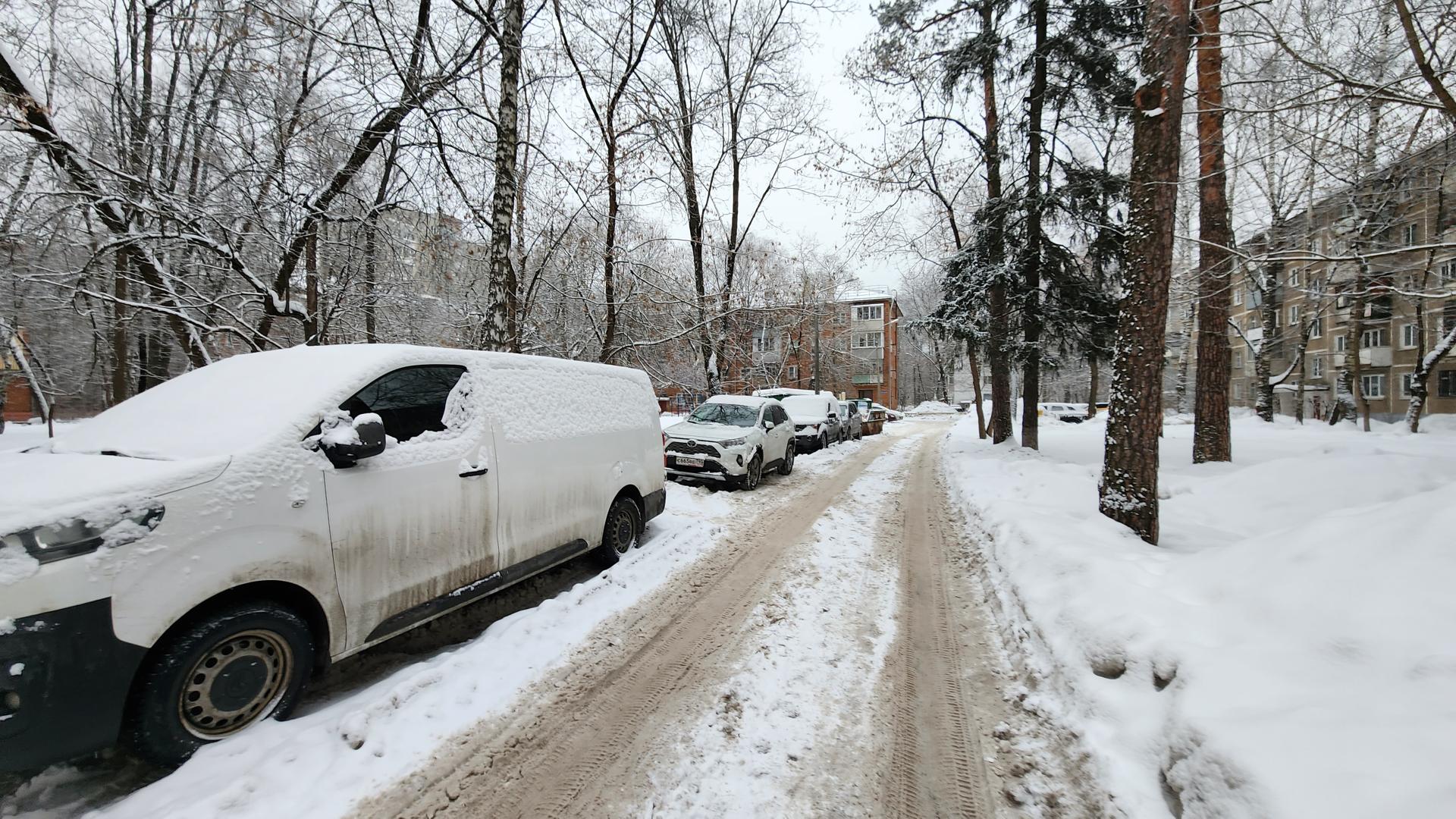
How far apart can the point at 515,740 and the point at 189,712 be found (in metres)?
1.35

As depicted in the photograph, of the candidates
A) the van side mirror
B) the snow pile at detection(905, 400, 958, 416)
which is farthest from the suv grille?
the snow pile at detection(905, 400, 958, 416)

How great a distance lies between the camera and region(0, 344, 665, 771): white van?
1917 millimetres

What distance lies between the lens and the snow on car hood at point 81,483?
1.92 m

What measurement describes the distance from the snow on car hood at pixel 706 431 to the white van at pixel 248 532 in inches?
203

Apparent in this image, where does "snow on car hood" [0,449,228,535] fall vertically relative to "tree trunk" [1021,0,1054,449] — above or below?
below

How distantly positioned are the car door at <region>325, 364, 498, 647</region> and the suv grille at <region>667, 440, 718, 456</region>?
18.2ft

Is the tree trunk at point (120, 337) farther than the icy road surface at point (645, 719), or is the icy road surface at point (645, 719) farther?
the tree trunk at point (120, 337)

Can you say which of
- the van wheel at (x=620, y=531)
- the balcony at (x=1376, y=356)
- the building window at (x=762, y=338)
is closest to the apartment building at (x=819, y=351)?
the building window at (x=762, y=338)

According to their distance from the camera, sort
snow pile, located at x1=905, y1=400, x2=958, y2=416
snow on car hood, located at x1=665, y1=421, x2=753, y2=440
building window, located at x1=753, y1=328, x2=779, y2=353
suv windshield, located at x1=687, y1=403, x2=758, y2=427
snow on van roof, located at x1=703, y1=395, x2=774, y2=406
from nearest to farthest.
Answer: snow on car hood, located at x1=665, y1=421, x2=753, y2=440, suv windshield, located at x1=687, y1=403, x2=758, y2=427, snow on van roof, located at x1=703, y1=395, x2=774, y2=406, building window, located at x1=753, y1=328, x2=779, y2=353, snow pile, located at x1=905, y1=400, x2=958, y2=416

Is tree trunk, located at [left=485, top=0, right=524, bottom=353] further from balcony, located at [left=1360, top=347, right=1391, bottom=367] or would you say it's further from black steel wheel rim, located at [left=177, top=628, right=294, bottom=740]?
balcony, located at [left=1360, top=347, right=1391, bottom=367]

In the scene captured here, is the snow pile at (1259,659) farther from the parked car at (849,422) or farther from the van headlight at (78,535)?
the parked car at (849,422)

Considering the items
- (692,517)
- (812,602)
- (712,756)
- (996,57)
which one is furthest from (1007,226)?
(712,756)

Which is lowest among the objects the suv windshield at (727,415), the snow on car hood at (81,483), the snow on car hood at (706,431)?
the snow on car hood at (706,431)

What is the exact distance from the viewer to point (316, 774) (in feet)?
7.61
